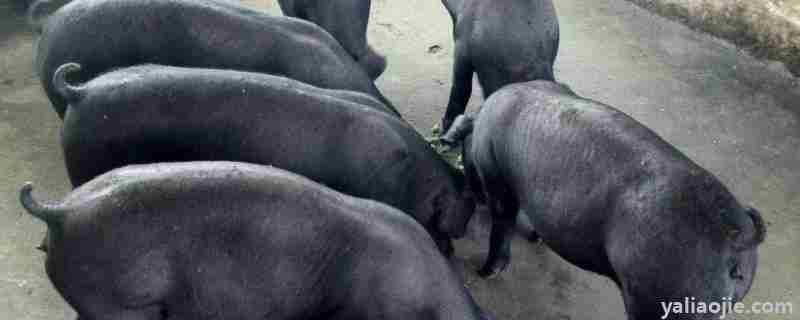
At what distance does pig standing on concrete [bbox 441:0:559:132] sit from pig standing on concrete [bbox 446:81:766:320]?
1.84 ft

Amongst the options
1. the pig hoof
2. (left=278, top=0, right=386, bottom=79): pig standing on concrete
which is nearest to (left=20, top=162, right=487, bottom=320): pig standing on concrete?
the pig hoof

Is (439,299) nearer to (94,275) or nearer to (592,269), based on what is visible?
(592,269)

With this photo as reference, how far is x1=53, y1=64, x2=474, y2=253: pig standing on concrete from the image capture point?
9.92ft

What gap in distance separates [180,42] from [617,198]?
209cm

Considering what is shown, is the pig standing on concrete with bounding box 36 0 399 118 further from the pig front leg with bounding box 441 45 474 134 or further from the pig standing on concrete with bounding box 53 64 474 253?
the pig front leg with bounding box 441 45 474 134

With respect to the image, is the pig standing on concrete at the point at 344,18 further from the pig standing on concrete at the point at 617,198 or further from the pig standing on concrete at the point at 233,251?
the pig standing on concrete at the point at 233,251

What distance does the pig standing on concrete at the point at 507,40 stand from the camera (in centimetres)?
386

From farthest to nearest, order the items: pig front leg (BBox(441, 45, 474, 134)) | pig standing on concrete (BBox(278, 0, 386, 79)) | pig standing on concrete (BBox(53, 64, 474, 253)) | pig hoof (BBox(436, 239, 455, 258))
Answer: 1. pig standing on concrete (BBox(278, 0, 386, 79))
2. pig front leg (BBox(441, 45, 474, 134))
3. pig hoof (BBox(436, 239, 455, 258))
4. pig standing on concrete (BBox(53, 64, 474, 253))

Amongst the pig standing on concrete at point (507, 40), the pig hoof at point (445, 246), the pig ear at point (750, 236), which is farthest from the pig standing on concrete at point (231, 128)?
the pig ear at point (750, 236)

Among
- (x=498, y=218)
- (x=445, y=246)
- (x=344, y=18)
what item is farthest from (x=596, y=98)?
(x=445, y=246)

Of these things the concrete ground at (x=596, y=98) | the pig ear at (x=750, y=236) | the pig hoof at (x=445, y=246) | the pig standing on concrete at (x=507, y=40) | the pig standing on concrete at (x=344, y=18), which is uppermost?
A: the pig ear at (x=750, y=236)

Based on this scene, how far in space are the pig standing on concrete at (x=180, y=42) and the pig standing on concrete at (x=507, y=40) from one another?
0.76 m

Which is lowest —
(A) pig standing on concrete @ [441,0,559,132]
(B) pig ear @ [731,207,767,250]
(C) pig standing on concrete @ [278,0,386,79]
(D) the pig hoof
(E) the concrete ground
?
(E) the concrete ground

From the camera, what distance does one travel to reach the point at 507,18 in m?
3.86
